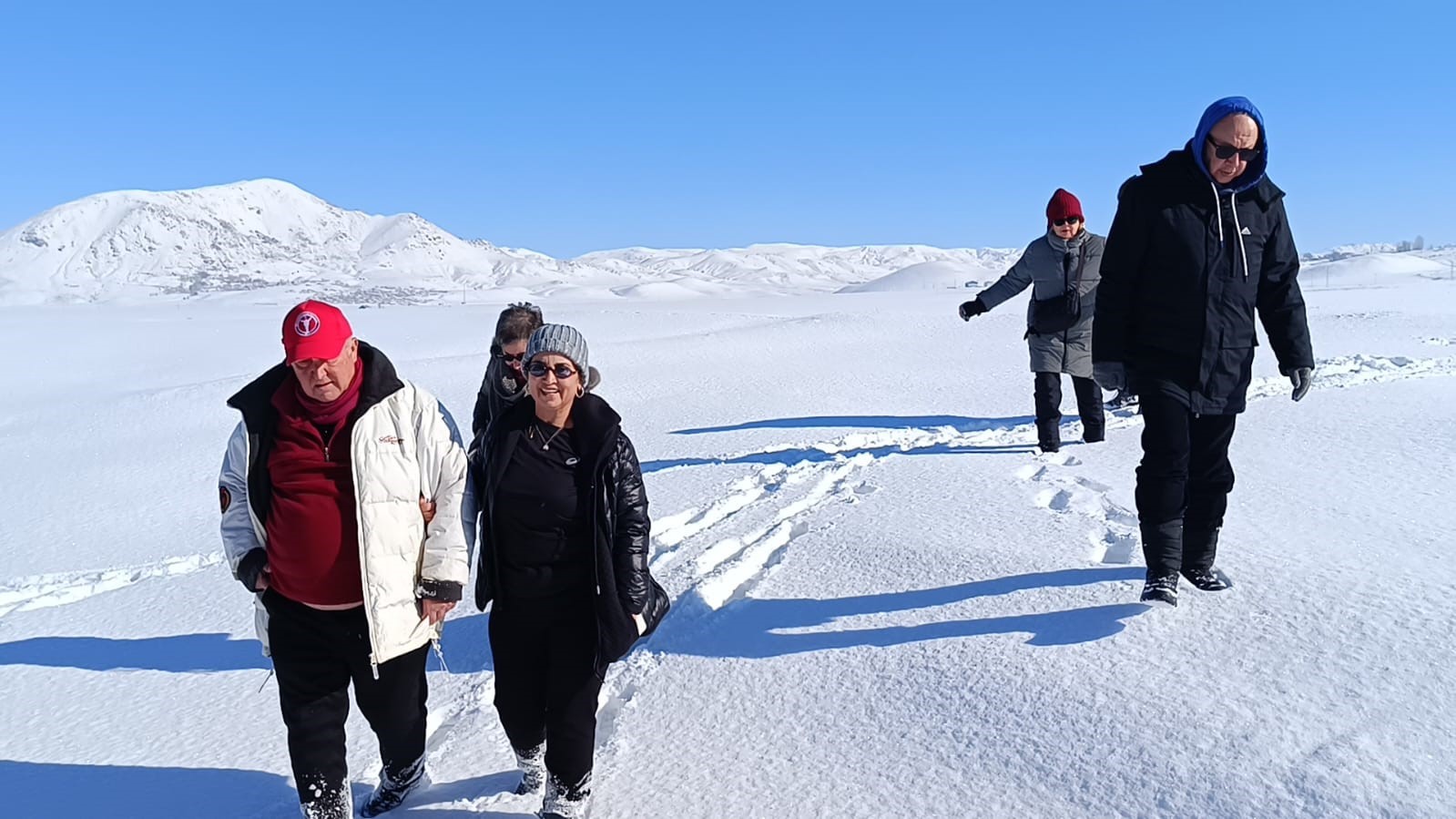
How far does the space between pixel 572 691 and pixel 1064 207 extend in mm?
4663

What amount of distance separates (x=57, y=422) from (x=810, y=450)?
875 cm

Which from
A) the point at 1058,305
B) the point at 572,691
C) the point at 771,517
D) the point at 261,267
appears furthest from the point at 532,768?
the point at 261,267

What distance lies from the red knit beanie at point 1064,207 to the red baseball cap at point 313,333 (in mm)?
4736

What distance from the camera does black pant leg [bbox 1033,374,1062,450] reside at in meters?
5.91

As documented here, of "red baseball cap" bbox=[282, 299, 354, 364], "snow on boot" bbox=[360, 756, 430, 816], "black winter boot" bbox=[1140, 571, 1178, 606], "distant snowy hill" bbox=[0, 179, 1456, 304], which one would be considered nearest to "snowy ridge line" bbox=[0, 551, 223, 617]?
"snow on boot" bbox=[360, 756, 430, 816]

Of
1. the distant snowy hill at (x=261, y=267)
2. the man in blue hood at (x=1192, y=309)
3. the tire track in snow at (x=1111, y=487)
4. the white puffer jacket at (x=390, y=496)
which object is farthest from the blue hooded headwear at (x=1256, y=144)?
the distant snowy hill at (x=261, y=267)

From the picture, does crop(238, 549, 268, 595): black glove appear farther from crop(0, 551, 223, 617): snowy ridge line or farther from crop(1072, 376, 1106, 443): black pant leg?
crop(1072, 376, 1106, 443): black pant leg

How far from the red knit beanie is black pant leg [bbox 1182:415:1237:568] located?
2.92 m

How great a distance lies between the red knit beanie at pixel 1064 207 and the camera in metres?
5.66

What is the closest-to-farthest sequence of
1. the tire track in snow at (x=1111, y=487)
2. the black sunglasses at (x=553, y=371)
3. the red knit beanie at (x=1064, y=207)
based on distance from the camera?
the black sunglasses at (x=553, y=371), the tire track in snow at (x=1111, y=487), the red knit beanie at (x=1064, y=207)

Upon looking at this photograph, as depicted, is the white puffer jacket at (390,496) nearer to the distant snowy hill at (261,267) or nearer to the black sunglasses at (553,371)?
the black sunglasses at (553,371)

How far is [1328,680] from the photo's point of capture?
8.15 feet

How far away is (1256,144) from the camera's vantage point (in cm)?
284

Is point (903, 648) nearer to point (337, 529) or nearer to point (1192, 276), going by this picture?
point (1192, 276)
